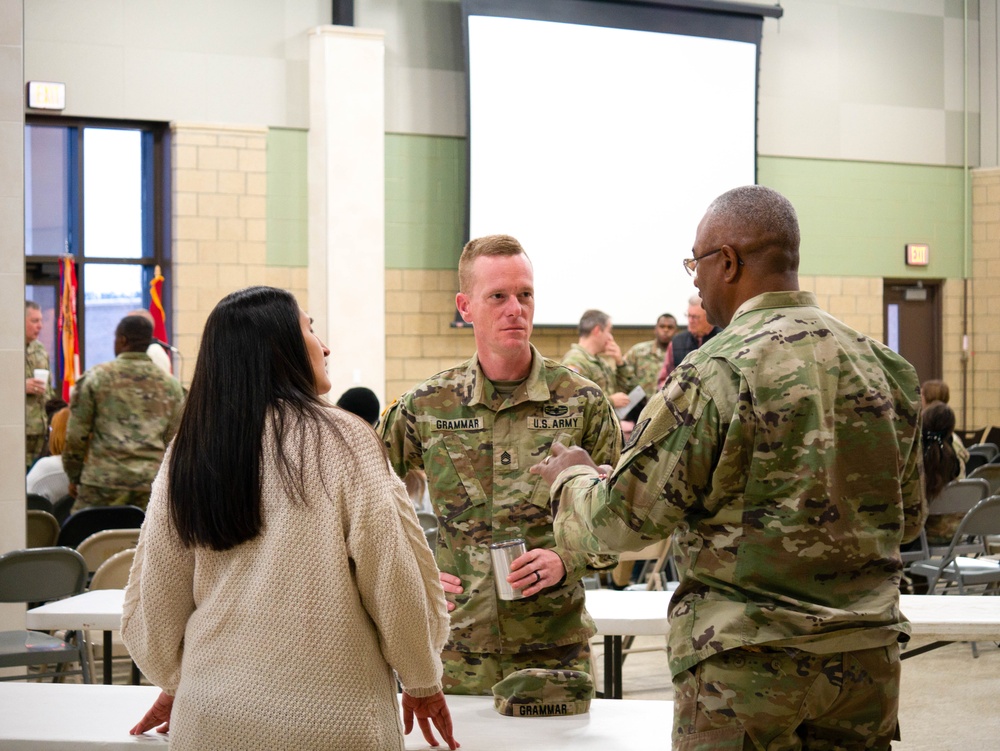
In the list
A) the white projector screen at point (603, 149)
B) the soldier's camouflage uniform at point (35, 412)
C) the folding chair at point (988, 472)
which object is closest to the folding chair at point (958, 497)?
the folding chair at point (988, 472)

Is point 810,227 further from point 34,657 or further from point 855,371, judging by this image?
point 855,371

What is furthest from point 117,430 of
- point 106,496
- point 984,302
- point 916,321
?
point 984,302

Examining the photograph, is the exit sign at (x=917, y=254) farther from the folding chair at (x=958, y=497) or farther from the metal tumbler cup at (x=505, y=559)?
the metal tumbler cup at (x=505, y=559)

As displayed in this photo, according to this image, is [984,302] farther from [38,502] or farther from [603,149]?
[38,502]

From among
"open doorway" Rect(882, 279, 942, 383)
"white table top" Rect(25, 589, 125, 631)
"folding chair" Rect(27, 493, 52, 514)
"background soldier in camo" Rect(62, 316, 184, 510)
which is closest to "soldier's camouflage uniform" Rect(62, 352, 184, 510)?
"background soldier in camo" Rect(62, 316, 184, 510)

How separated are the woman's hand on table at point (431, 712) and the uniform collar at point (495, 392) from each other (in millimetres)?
714

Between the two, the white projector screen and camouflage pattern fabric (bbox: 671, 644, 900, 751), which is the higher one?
the white projector screen

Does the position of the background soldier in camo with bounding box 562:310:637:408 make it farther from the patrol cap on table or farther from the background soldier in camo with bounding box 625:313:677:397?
the patrol cap on table

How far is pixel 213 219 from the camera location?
381 inches

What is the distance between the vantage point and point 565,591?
2.29m

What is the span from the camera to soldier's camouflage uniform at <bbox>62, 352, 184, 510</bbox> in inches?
229

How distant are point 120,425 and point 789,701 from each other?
16.0 ft

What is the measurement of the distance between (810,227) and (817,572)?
11.2 metres

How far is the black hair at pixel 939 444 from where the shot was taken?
20.1 ft
